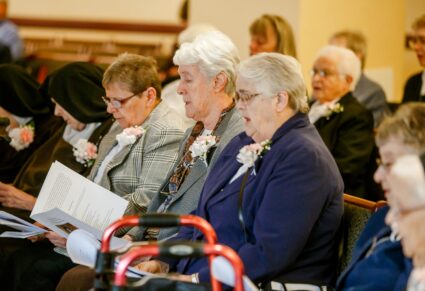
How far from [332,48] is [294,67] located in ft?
6.43

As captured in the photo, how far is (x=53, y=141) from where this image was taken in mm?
4852

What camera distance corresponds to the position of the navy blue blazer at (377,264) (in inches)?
102

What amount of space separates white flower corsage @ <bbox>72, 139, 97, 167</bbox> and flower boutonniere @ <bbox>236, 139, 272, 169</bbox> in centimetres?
157

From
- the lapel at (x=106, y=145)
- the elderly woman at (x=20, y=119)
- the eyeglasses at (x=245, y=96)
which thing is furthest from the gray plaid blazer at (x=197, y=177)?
the elderly woman at (x=20, y=119)

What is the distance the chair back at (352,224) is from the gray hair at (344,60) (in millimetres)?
1987

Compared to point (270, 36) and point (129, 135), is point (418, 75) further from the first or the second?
point (129, 135)

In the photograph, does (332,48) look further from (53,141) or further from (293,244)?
(293,244)

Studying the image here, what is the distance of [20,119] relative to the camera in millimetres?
5035

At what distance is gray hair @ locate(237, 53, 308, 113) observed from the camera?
3.11m

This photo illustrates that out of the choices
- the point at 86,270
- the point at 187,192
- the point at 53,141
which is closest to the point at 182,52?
the point at 187,192

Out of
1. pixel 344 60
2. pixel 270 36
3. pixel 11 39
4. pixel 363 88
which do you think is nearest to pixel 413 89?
pixel 363 88

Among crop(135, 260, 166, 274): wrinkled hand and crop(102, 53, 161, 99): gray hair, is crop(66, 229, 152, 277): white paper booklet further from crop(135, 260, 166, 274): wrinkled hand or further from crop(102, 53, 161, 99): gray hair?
crop(102, 53, 161, 99): gray hair

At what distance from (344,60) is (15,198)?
2050 millimetres

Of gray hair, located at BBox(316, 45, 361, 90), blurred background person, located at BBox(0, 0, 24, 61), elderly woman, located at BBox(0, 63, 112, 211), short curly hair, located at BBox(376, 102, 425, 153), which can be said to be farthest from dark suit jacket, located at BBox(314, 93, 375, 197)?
blurred background person, located at BBox(0, 0, 24, 61)
